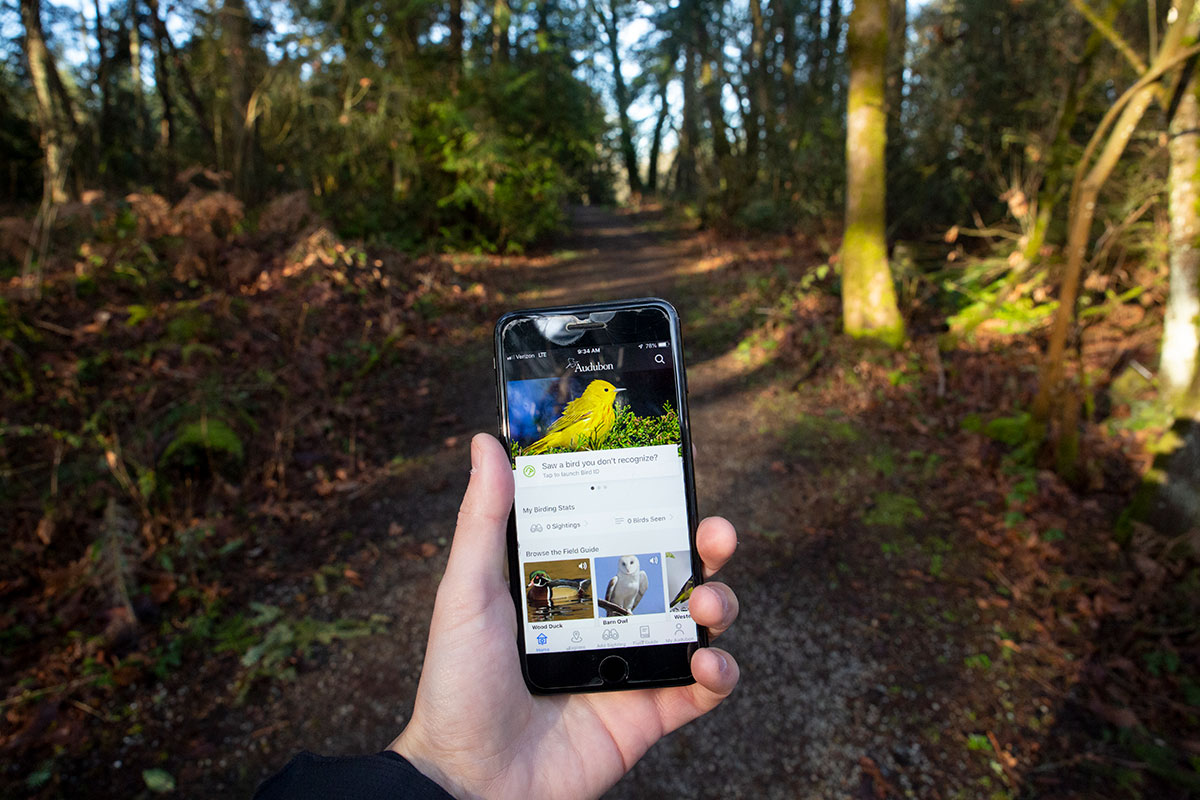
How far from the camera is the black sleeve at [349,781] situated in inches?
52.0

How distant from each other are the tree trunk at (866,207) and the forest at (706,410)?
2.1 inches

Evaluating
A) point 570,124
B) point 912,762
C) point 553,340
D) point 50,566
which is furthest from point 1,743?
point 570,124

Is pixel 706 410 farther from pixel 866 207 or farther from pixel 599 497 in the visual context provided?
pixel 599 497

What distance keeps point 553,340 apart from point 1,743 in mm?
3447

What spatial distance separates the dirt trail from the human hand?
1.52m

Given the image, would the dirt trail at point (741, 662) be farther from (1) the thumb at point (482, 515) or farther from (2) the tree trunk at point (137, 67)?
(2) the tree trunk at point (137, 67)

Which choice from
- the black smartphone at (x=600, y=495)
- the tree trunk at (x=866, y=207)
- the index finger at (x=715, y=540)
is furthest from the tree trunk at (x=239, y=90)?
the index finger at (x=715, y=540)

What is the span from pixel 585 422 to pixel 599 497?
0.80 feet

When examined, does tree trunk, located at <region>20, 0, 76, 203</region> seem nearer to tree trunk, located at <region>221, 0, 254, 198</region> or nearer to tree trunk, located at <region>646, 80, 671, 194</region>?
tree trunk, located at <region>221, 0, 254, 198</region>

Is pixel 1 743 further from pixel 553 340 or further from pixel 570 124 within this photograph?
pixel 570 124

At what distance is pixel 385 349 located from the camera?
7.42 meters

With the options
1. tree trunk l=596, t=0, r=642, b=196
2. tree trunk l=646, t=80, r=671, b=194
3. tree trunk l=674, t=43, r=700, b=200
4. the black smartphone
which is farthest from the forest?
tree trunk l=646, t=80, r=671, b=194

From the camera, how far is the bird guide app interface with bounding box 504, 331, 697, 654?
1.77 meters

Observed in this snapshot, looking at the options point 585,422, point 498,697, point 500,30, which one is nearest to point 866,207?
point 585,422
